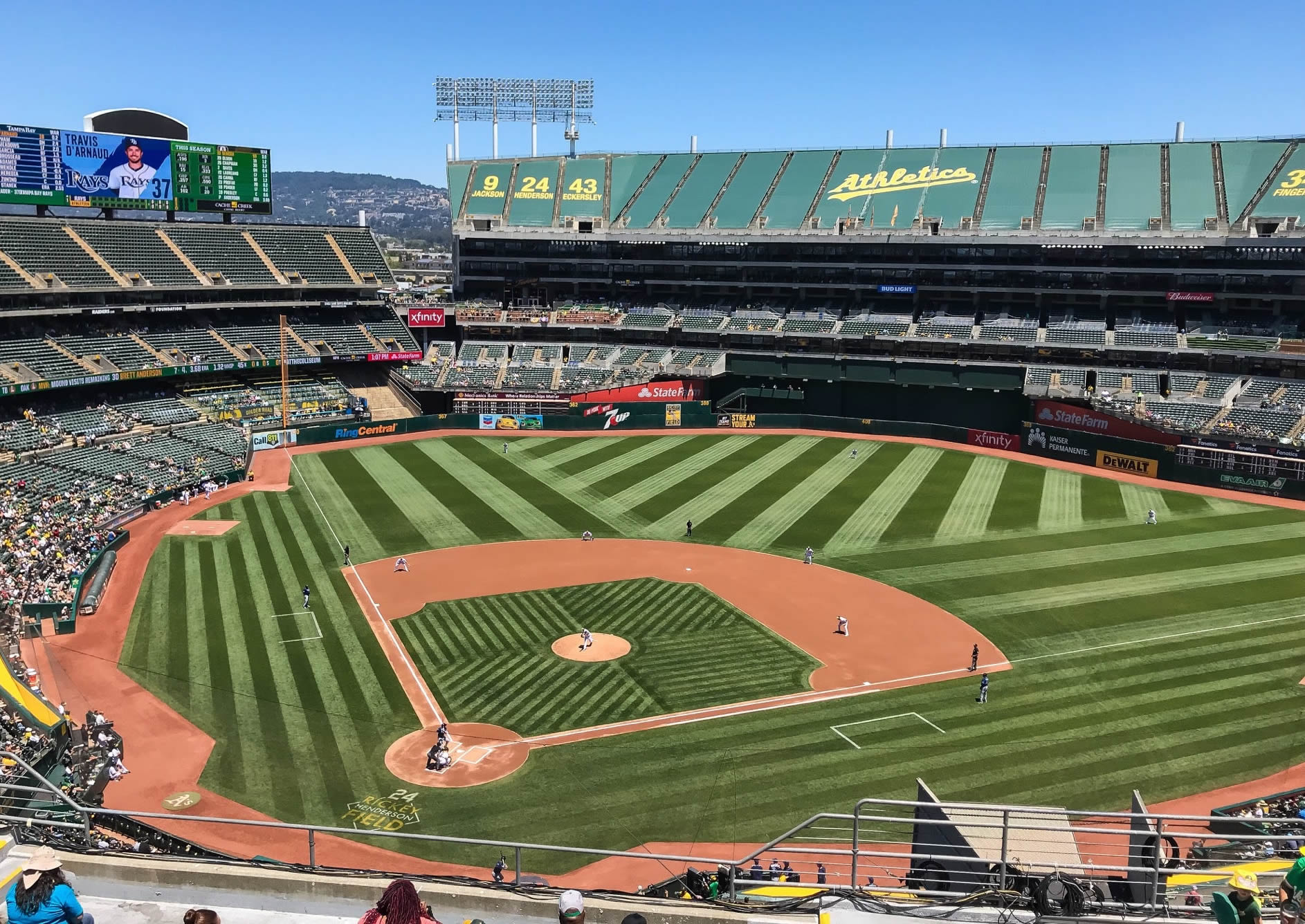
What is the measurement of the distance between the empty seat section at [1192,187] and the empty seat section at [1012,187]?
32.6 feet

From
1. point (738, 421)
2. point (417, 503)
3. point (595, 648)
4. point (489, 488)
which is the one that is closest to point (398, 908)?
point (595, 648)

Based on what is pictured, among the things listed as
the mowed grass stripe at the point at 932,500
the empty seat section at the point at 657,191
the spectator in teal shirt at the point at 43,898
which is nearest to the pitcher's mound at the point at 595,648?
the mowed grass stripe at the point at 932,500

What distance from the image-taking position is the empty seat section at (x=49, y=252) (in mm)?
62344

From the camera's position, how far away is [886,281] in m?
77.6

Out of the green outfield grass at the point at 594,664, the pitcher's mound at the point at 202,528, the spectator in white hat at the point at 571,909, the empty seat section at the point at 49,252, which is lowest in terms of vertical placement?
the green outfield grass at the point at 594,664

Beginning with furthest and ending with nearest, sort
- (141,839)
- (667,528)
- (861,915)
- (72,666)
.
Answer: (667,528), (72,666), (141,839), (861,915)

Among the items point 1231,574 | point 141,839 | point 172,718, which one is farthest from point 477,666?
point 1231,574

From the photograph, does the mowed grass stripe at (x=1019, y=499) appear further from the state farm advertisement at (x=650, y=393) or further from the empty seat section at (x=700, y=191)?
the empty seat section at (x=700, y=191)

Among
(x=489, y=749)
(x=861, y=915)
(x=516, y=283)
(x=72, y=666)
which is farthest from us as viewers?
(x=516, y=283)

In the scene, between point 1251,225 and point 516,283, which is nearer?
point 1251,225

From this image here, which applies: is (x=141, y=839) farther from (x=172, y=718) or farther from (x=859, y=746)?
(x=859, y=746)

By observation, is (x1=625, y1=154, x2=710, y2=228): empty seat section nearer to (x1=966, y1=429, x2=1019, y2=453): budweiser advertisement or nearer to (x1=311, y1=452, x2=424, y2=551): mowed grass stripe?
(x1=966, y1=429, x2=1019, y2=453): budweiser advertisement

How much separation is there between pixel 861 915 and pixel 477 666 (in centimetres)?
2401

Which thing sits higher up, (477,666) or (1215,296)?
(1215,296)
